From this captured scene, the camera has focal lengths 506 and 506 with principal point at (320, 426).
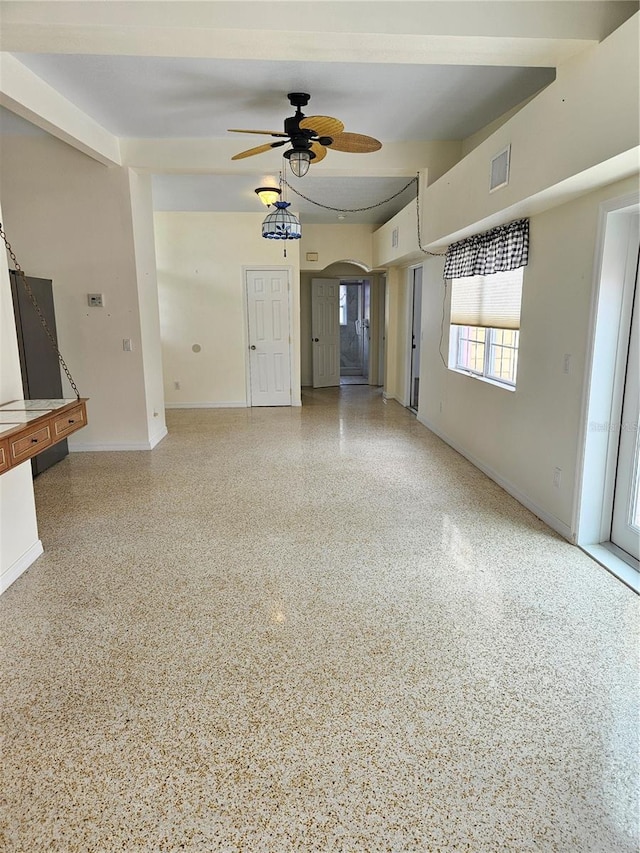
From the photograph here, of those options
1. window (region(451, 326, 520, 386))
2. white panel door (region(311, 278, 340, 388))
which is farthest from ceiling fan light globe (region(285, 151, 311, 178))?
white panel door (region(311, 278, 340, 388))

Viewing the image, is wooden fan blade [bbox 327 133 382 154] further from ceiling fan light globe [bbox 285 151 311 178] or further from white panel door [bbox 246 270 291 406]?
white panel door [bbox 246 270 291 406]

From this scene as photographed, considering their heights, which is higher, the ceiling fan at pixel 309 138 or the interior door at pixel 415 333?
the ceiling fan at pixel 309 138

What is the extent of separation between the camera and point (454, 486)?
14.0ft

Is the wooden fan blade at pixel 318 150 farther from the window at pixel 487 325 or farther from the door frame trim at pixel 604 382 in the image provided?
the door frame trim at pixel 604 382

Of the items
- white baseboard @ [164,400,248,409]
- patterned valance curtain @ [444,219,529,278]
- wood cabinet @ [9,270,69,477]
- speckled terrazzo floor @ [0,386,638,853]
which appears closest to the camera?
speckled terrazzo floor @ [0,386,638,853]

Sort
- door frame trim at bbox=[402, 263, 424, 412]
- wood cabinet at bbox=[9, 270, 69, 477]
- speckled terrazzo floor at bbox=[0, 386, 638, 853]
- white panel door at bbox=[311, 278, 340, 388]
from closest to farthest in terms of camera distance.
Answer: speckled terrazzo floor at bbox=[0, 386, 638, 853]
wood cabinet at bbox=[9, 270, 69, 477]
door frame trim at bbox=[402, 263, 424, 412]
white panel door at bbox=[311, 278, 340, 388]

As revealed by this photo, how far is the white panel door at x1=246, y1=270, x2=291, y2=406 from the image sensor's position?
7719 mm

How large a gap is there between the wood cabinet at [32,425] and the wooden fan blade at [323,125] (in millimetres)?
2232

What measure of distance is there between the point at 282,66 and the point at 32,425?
273 centimetres

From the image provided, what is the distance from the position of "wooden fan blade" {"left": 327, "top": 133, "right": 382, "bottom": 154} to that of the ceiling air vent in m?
0.81

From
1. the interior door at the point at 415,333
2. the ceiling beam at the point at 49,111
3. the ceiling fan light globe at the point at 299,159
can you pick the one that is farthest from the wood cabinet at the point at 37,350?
the interior door at the point at 415,333

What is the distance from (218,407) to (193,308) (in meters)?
1.57

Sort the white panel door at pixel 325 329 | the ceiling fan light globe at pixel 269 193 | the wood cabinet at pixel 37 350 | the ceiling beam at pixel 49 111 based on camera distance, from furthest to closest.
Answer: the white panel door at pixel 325 329
the ceiling fan light globe at pixel 269 193
the wood cabinet at pixel 37 350
the ceiling beam at pixel 49 111

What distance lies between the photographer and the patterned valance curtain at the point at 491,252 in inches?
146
